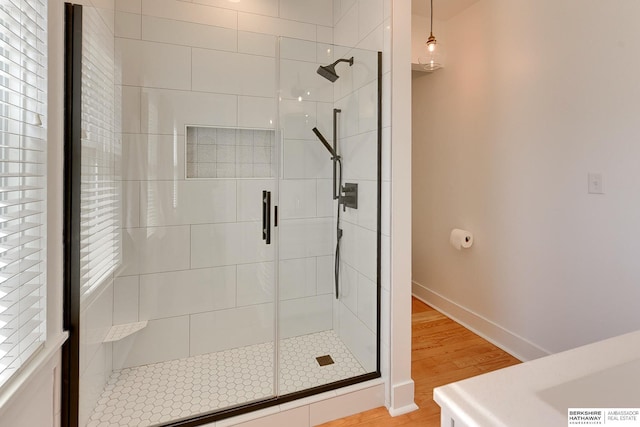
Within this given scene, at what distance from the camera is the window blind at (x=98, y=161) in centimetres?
142

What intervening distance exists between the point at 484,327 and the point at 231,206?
7.05 ft

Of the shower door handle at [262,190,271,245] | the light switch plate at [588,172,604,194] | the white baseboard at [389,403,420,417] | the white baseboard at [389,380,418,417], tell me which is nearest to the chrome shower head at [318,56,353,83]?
the shower door handle at [262,190,271,245]

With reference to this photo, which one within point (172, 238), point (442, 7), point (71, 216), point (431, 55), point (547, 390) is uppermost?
point (442, 7)

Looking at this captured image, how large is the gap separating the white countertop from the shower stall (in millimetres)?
1164

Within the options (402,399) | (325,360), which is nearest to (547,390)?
(402,399)

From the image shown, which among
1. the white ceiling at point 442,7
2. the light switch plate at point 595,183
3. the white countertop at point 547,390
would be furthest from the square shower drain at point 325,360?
the white ceiling at point 442,7

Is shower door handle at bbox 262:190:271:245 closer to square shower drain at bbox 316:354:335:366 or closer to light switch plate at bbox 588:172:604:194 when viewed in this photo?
square shower drain at bbox 316:354:335:366

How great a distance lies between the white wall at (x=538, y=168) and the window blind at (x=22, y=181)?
2.55 m

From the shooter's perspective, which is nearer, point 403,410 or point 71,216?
point 71,216

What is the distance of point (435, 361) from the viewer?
2.13 m

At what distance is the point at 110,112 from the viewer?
1.74 meters

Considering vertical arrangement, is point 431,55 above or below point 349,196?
above

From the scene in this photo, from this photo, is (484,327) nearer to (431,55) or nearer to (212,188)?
(431,55)

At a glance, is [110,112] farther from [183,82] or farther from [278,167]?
[278,167]
